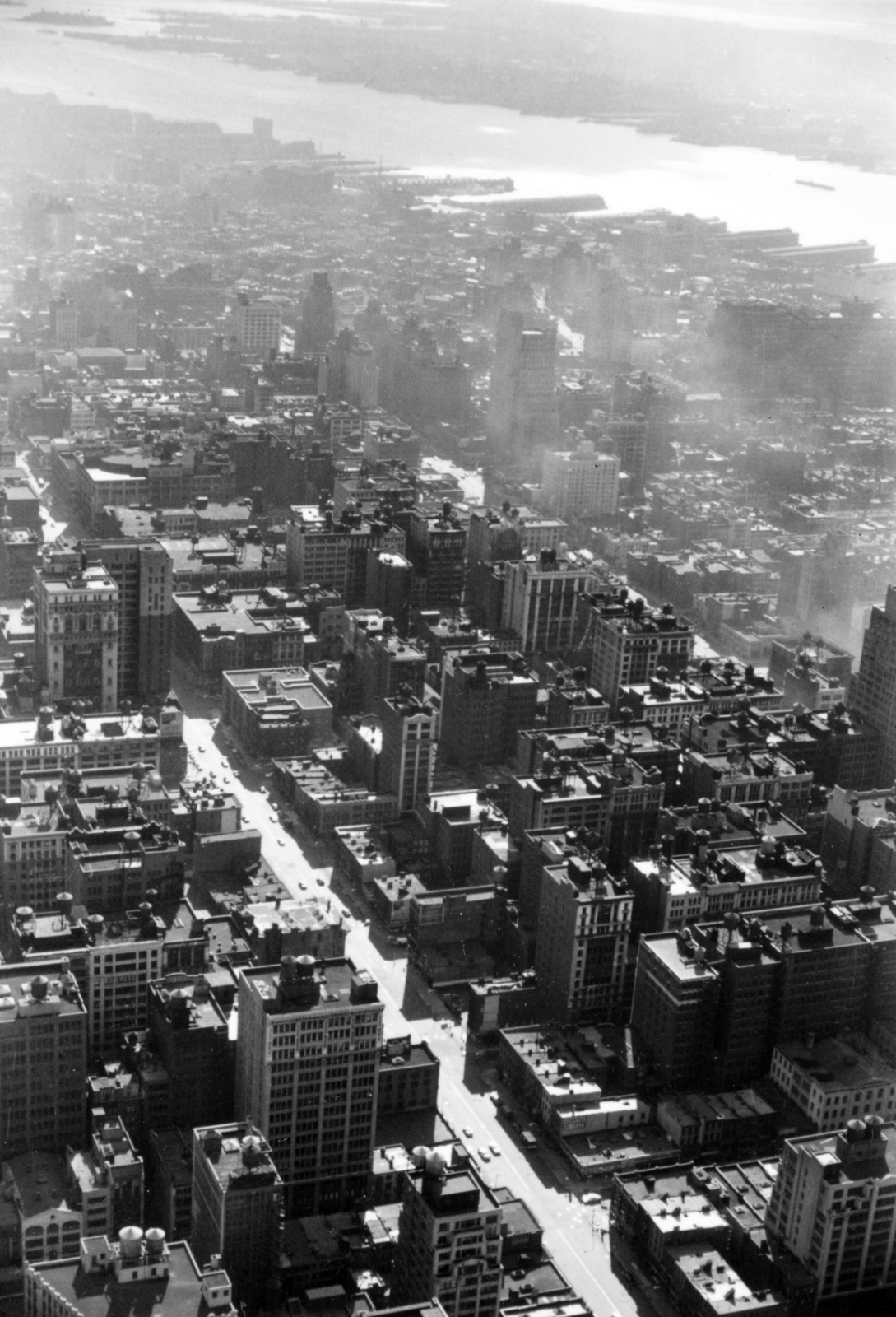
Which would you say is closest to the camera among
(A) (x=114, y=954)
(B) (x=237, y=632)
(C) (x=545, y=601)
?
(A) (x=114, y=954)

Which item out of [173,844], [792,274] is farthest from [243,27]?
[173,844]

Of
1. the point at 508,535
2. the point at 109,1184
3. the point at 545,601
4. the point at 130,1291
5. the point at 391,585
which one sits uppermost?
the point at 508,535

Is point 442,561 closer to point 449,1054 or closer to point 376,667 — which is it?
point 376,667

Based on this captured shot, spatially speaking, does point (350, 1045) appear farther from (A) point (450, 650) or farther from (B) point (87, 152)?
(B) point (87, 152)

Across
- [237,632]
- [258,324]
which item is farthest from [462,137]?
[237,632]

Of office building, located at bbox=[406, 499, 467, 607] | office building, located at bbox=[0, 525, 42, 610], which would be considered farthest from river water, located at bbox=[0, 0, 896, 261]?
office building, located at bbox=[0, 525, 42, 610]

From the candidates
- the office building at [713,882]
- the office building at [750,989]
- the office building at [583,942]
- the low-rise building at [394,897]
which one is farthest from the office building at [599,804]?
the office building at [750,989]

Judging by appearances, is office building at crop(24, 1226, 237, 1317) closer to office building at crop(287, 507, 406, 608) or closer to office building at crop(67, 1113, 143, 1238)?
office building at crop(67, 1113, 143, 1238)
